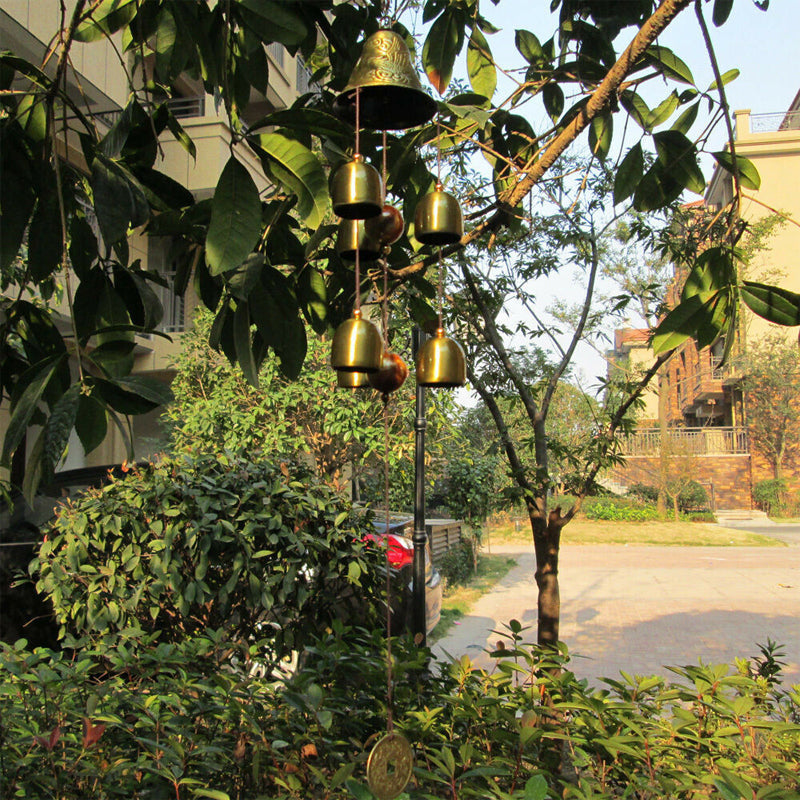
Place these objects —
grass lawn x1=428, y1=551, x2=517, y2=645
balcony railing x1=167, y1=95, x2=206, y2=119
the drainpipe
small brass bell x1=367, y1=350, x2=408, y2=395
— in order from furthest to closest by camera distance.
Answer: balcony railing x1=167, y1=95, x2=206, y2=119
grass lawn x1=428, y1=551, x2=517, y2=645
the drainpipe
small brass bell x1=367, y1=350, x2=408, y2=395

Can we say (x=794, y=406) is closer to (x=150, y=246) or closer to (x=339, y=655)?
(x=150, y=246)

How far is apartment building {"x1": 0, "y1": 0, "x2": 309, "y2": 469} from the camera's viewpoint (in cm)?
614

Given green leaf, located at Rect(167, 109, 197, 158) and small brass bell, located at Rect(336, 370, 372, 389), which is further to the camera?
green leaf, located at Rect(167, 109, 197, 158)

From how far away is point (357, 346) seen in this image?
5.01ft

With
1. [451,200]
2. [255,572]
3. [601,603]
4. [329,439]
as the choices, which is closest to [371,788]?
[451,200]

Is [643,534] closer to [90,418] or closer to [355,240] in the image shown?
[355,240]

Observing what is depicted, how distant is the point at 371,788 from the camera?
4.52ft

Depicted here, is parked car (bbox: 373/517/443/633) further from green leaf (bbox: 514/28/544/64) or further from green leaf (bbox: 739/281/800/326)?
green leaf (bbox: 739/281/800/326)

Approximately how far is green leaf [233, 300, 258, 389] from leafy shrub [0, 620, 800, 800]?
883mm

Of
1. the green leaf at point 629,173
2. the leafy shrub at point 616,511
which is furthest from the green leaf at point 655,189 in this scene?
the leafy shrub at point 616,511

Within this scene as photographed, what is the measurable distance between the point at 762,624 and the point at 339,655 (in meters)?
7.32

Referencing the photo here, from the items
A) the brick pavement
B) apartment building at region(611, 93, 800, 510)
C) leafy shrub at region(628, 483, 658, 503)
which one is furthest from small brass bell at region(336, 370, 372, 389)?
leafy shrub at region(628, 483, 658, 503)

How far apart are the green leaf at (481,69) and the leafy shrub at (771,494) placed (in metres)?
22.9

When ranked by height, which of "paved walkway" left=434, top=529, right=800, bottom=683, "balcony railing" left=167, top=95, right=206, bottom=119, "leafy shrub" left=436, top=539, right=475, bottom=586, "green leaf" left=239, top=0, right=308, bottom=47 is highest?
"balcony railing" left=167, top=95, right=206, bottom=119
